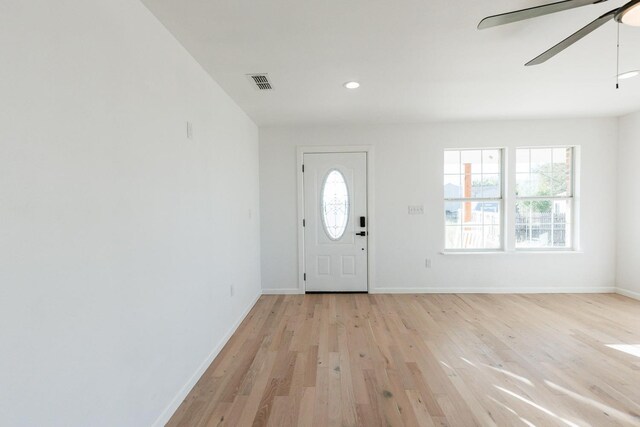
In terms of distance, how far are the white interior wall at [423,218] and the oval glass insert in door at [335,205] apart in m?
0.44

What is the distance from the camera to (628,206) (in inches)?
161

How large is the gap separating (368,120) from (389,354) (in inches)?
116

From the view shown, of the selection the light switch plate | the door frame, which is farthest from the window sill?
the door frame

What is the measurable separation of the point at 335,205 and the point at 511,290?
2.86 metres

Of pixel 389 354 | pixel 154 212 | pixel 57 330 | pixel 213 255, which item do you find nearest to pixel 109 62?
pixel 154 212

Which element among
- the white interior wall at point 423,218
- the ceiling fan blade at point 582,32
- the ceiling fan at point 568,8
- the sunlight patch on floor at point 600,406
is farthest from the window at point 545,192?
the ceiling fan at point 568,8

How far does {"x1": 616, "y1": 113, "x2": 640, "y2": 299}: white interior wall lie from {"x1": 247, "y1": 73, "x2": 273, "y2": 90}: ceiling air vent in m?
4.80

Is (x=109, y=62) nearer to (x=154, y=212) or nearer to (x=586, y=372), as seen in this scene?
(x=154, y=212)

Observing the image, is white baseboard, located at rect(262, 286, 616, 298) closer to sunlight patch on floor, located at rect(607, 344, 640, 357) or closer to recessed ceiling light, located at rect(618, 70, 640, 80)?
sunlight patch on floor, located at rect(607, 344, 640, 357)

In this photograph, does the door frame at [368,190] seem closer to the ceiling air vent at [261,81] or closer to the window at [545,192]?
the ceiling air vent at [261,81]

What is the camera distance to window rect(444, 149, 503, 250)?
14.5 feet

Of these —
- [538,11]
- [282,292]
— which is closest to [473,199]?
[282,292]

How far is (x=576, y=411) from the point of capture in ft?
6.27

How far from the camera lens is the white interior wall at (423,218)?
4.27 metres
